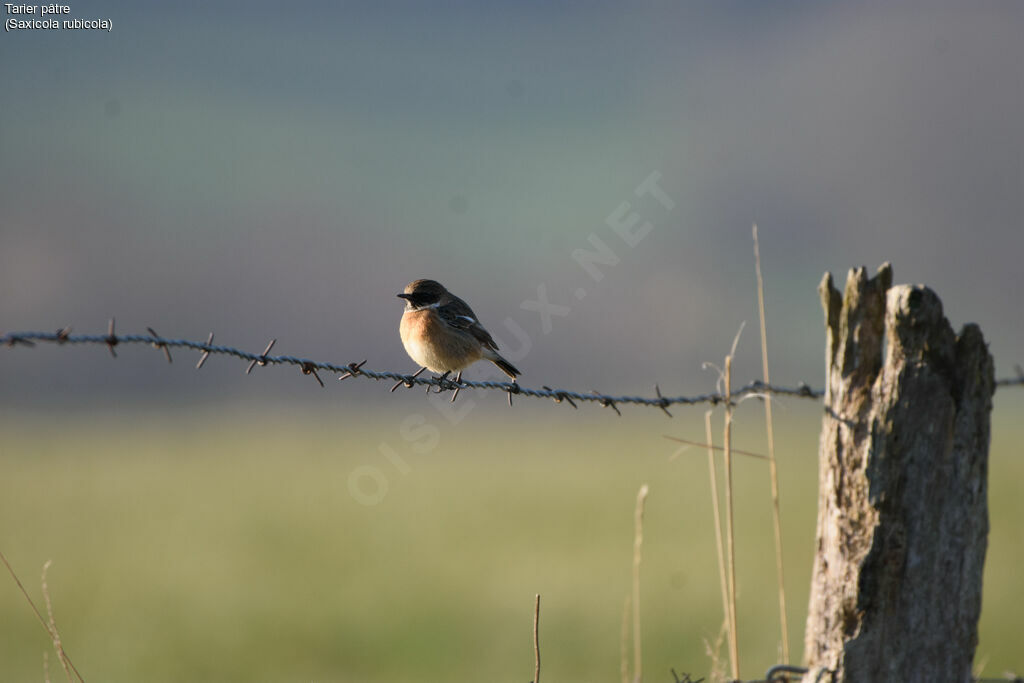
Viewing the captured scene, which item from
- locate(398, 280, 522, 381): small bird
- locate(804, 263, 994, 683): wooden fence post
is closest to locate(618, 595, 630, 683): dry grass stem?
locate(804, 263, 994, 683): wooden fence post

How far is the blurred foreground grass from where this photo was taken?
14.2 metres

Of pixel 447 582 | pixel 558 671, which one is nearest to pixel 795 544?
pixel 447 582

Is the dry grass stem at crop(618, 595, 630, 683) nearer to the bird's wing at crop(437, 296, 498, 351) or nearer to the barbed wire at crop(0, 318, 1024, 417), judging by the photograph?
the barbed wire at crop(0, 318, 1024, 417)

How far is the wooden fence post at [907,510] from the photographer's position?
376 centimetres

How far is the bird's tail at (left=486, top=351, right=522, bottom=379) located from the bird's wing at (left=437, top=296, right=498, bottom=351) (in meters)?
0.10

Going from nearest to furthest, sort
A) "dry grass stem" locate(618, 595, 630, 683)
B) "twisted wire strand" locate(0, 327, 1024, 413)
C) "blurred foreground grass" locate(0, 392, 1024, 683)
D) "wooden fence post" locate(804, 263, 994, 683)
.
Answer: "twisted wire strand" locate(0, 327, 1024, 413), "wooden fence post" locate(804, 263, 994, 683), "dry grass stem" locate(618, 595, 630, 683), "blurred foreground grass" locate(0, 392, 1024, 683)

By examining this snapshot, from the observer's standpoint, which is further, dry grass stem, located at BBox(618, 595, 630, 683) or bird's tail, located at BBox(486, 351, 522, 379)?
bird's tail, located at BBox(486, 351, 522, 379)

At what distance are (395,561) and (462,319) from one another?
15.4 m

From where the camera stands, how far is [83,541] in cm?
2514

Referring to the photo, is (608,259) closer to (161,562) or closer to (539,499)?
(539,499)

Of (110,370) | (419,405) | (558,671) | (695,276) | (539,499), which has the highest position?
(695,276)

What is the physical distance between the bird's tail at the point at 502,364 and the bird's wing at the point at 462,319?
98mm

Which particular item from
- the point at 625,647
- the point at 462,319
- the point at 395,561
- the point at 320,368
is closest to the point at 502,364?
the point at 462,319

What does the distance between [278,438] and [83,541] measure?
25.0 metres
